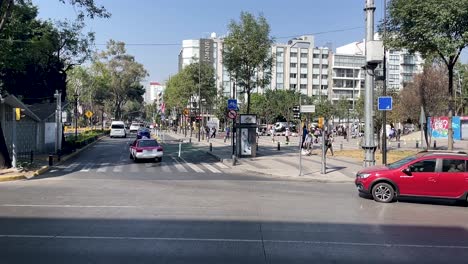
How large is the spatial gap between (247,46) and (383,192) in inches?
780

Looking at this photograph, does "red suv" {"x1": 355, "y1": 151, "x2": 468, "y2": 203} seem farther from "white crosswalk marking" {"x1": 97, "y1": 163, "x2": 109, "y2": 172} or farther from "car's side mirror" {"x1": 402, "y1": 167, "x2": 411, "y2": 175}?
"white crosswalk marking" {"x1": 97, "y1": 163, "x2": 109, "y2": 172}

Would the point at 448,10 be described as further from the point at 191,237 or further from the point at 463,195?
the point at 191,237

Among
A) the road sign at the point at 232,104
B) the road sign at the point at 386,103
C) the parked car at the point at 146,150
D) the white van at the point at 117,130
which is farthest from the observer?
the white van at the point at 117,130

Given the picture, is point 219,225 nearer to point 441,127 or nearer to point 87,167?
point 87,167

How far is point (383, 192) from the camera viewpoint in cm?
1409

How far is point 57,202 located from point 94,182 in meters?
5.12

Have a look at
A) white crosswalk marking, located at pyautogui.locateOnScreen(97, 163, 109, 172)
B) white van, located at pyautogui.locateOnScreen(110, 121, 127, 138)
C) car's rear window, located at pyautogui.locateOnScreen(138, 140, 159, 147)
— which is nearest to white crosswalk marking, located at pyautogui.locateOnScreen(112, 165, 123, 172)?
white crosswalk marking, located at pyautogui.locateOnScreen(97, 163, 109, 172)

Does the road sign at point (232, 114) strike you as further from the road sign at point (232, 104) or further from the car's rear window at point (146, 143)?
the car's rear window at point (146, 143)

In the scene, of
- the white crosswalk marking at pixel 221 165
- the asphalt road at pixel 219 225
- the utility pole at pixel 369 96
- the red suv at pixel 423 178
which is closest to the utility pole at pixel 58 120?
the white crosswalk marking at pixel 221 165

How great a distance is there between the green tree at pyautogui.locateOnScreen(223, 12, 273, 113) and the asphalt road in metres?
16.2

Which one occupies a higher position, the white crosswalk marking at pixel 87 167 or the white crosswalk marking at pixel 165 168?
the white crosswalk marking at pixel 165 168

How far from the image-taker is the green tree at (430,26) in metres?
24.5

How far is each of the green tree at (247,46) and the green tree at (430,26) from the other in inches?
315

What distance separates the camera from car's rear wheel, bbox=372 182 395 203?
14.0 m
